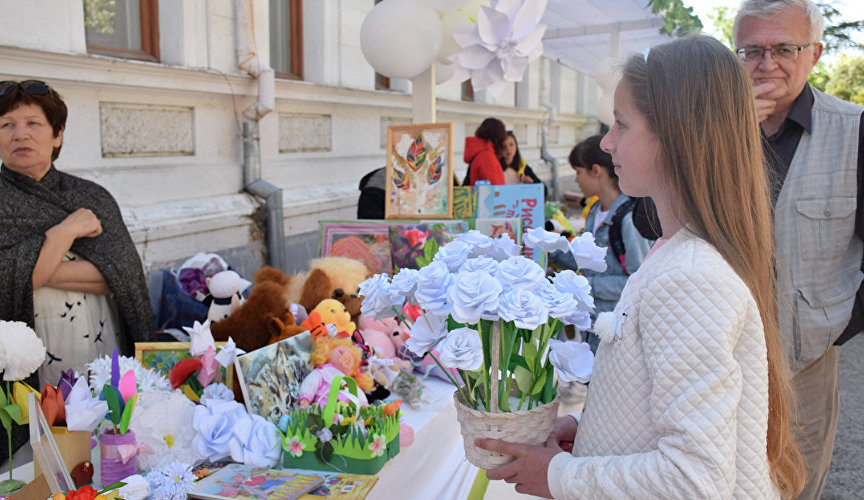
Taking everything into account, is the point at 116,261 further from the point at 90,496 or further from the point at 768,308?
the point at 768,308

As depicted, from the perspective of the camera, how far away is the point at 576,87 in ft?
43.3

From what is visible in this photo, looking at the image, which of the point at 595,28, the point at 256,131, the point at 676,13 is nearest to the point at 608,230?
the point at 256,131

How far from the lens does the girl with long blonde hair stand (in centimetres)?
97

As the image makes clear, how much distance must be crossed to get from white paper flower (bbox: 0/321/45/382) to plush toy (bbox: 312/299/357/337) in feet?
3.27

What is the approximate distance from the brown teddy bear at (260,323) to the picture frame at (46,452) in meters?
0.80

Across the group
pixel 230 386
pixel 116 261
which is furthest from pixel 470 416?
pixel 116 261

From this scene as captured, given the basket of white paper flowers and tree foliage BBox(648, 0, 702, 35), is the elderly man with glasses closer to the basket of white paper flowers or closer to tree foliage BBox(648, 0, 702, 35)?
the basket of white paper flowers

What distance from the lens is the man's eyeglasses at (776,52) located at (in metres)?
1.83

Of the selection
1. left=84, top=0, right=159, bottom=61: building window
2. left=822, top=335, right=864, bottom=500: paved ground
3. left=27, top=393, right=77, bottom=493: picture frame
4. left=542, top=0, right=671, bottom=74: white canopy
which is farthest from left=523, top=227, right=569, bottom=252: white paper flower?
left=542, top=0, right=671, bottom=74: white canopy

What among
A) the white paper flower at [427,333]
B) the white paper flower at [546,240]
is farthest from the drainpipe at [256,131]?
the white paper flower at [427,333]

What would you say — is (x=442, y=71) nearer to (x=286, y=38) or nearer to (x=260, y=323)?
(x=286, y=38)

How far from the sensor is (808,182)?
1.82 meters

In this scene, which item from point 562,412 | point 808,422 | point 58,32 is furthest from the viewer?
point 58,32

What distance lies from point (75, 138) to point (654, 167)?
322 cm
